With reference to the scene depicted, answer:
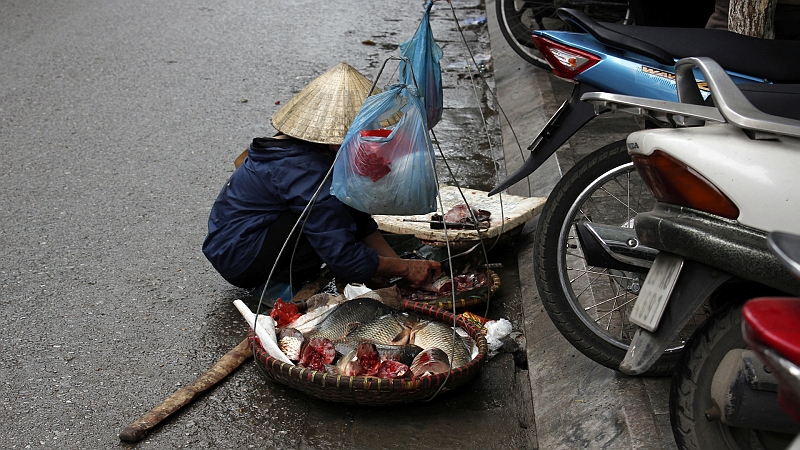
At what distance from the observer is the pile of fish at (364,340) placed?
2.68m

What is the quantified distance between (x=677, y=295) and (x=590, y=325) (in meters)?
0.70

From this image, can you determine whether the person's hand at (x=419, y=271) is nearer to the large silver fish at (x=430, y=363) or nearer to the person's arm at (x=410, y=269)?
the person's arm at (x=410, y=269)

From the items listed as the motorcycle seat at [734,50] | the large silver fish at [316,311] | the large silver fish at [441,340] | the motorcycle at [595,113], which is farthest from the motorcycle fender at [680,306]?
the large silver fish at [316,311]

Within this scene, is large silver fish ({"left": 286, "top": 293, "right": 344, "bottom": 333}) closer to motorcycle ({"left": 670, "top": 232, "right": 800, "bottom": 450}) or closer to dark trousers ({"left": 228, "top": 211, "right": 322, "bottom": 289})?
dark trousers ({"left": 228, "top": 211, "right": 322, "bottom": 289})

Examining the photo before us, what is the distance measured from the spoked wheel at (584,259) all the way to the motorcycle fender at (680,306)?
0.47 m

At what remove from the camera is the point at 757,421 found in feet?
5.79

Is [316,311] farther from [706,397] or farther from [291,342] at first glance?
[706,397]

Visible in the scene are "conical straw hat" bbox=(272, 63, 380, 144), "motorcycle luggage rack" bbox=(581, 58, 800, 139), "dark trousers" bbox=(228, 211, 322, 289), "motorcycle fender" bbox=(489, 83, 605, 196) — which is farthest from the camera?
"dark trousers" bbox=(228, 211, 322, 289)

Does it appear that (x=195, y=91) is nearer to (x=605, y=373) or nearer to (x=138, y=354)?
(x=138, y=354)

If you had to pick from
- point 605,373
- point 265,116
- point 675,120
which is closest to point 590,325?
point 605,373

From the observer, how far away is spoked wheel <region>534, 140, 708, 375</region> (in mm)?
2590

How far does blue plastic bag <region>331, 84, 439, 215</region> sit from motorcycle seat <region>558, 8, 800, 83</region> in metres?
0.69

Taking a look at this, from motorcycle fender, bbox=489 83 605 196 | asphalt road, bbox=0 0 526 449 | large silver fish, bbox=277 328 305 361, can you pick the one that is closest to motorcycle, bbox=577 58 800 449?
motorcycle fender, bbox=489 83 605 196

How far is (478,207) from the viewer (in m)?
3.92
